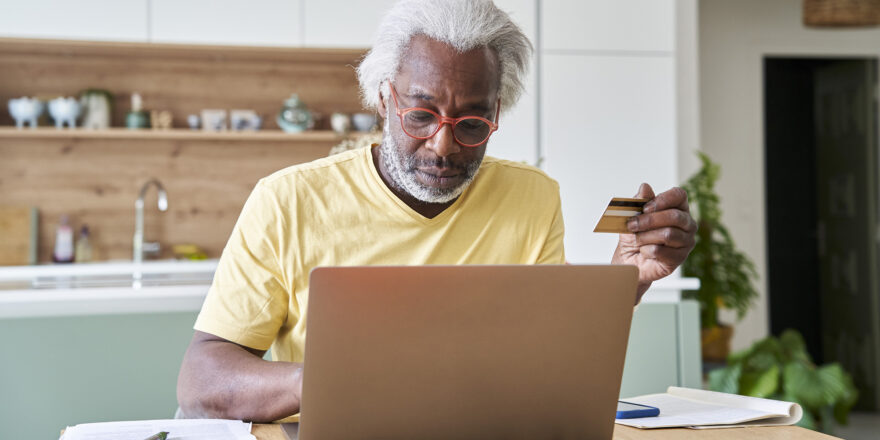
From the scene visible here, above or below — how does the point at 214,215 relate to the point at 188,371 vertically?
above

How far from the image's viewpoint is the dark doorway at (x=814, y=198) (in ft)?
17.4

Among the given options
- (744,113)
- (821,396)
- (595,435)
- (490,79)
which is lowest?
(821,396)

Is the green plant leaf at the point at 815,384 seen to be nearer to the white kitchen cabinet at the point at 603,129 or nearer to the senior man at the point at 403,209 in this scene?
the white kitchen cabinet at the point at 603,129

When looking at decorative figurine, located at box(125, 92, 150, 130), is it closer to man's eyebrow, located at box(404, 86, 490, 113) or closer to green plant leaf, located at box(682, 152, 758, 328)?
green plant leaf, located at box(682, 152, 758, 328)

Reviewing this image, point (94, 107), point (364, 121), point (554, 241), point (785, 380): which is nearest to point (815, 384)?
point (785, 380)

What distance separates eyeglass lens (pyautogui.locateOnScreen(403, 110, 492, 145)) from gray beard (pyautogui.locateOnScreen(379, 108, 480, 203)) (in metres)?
0.06

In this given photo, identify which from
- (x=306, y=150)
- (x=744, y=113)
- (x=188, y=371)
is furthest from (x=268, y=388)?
(x=744, y=113)

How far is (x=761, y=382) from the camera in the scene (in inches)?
143

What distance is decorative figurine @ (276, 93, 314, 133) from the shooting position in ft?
13.4

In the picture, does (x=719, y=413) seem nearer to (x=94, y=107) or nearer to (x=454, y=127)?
(x=454, y=127)

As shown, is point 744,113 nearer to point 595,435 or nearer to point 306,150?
point 306,150

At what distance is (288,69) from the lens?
4340mm

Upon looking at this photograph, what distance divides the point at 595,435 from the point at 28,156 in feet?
12.8

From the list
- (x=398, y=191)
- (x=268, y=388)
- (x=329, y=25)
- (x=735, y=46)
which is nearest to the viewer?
(x=268, y=388)
